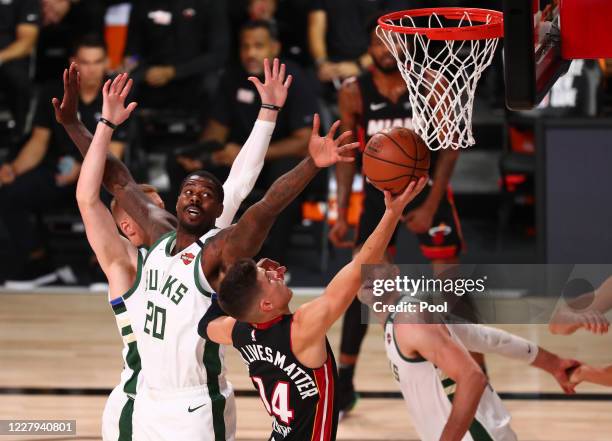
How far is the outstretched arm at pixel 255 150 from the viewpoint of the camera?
498cm

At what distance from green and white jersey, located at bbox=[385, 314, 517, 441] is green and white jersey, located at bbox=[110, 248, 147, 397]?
3.35 feet

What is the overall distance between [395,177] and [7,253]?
594 cm

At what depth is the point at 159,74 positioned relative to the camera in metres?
9.67

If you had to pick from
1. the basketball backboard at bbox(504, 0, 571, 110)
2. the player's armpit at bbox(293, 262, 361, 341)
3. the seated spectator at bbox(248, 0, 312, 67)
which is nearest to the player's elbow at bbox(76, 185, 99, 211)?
the player's armpit at bbox(293, 262, 361, 341)

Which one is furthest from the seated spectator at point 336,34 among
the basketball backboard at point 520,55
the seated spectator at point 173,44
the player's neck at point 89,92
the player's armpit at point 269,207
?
the basketball backboard at point 520,55

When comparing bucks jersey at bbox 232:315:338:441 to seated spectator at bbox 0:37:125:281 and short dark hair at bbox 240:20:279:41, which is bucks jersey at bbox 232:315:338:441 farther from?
seated spectator at bbox 0:37:125:281

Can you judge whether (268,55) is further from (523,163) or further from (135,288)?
(135,288)

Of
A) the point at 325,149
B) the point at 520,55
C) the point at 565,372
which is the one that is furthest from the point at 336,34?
the point at 520,55

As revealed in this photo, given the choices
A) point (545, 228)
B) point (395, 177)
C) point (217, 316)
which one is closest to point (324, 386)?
point (217, 316)

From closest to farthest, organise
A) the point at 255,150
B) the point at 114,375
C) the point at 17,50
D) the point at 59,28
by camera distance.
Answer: the point at 255,150 < the point at 114,375 < the point at 17,50 < the point at 59,28

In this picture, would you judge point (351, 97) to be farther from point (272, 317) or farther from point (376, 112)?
point (272, 317)

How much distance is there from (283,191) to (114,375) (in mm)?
3134

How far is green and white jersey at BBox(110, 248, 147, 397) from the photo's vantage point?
484 centimetres

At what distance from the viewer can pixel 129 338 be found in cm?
490
